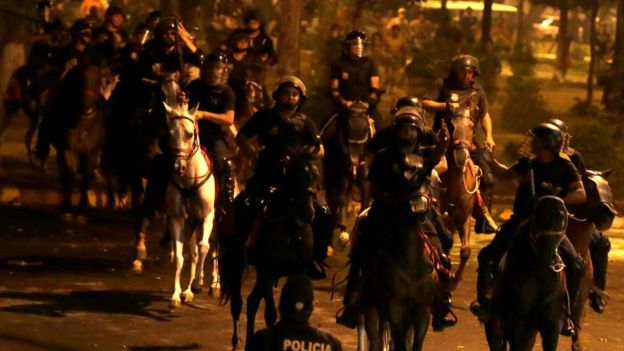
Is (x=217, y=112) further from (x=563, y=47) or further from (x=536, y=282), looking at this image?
(x=563, y=47)

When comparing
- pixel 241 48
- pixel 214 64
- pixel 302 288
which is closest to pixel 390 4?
pixel 241 48

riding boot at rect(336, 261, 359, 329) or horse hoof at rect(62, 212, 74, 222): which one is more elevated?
riding boot at rect(336, 261, 359, 329)

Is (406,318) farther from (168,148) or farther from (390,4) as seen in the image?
(390,4)

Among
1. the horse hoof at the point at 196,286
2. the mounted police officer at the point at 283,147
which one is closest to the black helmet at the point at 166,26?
the horse hoof at the point at 196,286

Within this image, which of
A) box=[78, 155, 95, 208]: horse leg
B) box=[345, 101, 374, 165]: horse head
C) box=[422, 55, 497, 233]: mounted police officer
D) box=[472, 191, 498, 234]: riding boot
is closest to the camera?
box=[422, 55, 497, 233]: mounted police officer

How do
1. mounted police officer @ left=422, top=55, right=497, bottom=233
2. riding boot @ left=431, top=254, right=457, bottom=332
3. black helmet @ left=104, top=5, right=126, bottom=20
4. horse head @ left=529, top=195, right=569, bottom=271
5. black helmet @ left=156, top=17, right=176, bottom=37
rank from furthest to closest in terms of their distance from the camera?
black helmet @ left=104, top=5, right=126, bottom=20
black helmet @ left=156, top=17, right=176, bottom=37
mounted police officer @ left=422, top=55, right=497, bottom=233
riding boot @ left=431, top=254, right=457, bottom=332
horse head @ left=529, top=195, right=569, bottom=271

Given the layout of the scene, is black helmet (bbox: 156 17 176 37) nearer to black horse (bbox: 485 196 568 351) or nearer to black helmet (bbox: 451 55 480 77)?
black helmet (bbox: 451 55 480 77)

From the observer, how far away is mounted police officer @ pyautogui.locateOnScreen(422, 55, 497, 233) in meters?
19.3

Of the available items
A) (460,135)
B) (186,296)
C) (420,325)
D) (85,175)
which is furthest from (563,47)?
(420,325)

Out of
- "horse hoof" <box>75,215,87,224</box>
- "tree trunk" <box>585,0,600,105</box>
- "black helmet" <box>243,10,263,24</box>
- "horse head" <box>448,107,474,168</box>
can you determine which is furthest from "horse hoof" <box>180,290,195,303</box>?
"tree trunk" <box>585,0,600,105</box>

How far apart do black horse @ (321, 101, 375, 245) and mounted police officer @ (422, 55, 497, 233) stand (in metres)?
2.44

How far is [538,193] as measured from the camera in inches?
545

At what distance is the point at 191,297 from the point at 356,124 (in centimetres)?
499

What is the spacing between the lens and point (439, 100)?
19.6 metres
